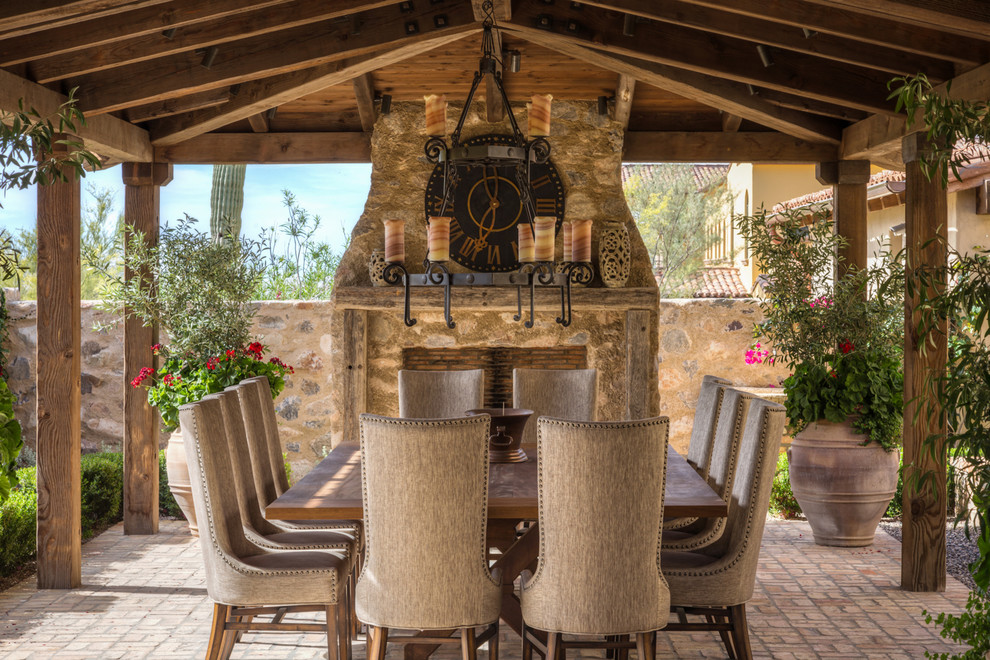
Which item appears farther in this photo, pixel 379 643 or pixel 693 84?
pixel 693 84

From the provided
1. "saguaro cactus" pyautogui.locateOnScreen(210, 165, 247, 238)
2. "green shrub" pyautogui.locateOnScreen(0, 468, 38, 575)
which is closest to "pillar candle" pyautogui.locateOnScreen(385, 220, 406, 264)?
"green shrub" pyautogui.locateOnScreen(0, 468, 38, 575)

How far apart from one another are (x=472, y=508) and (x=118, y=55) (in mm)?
2684

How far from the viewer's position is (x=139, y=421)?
533 cm

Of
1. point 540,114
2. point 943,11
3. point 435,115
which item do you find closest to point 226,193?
point 435,115

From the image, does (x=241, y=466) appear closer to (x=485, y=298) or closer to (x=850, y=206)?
(x=485, y=298)

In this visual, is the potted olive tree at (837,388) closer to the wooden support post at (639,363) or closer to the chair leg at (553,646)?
the wooden support post at (639,363)

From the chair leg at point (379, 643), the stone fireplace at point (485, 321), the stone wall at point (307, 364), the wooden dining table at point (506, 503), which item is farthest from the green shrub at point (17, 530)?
the chair leg at point (379, 643)

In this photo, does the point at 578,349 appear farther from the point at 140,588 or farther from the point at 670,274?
the point at 670,274

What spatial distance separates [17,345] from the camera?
22.2 feet

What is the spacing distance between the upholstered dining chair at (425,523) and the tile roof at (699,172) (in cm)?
1185

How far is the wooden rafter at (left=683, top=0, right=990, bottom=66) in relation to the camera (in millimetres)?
3412

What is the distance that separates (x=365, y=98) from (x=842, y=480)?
365cm

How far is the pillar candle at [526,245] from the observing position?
290 cm

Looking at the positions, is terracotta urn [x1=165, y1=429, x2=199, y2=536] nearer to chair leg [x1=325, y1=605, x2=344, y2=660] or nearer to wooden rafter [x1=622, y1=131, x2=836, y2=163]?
chair leg [x1=325, y1=605, x2=344, y2=660]
